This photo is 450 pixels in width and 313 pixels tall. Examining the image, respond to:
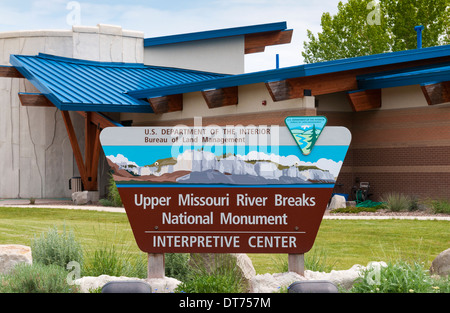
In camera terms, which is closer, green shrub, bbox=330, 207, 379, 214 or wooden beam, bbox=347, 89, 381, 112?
green shrub, bbox=330, 207, 379, 214

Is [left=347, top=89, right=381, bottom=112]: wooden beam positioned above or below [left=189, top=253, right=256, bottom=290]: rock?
above

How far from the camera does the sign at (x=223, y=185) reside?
6.43 meters

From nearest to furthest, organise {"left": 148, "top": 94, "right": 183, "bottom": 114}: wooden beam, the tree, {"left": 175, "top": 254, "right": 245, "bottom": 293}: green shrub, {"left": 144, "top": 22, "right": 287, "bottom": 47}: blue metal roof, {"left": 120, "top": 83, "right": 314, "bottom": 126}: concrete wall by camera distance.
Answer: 1. {"left": 175, "top": 254, "right": 245, "bottom": 293}: green shrub
2. {"left": 120, "top": 83, "right": 314, "bottom": 126}: concrete wall
3. {"left": 148, "top": 94, "right": 183, "bottom": 114}: wooden beam
4. {"left": 144, "top": 22, "right": 287, "bottom": 47}: blue metal roof
5. the tree

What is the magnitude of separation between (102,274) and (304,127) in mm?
2845

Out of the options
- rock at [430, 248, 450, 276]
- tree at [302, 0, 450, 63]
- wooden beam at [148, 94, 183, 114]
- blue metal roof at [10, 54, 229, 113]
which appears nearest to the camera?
rock at [430, 248, 450, 276]

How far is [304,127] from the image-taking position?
645 centimetres

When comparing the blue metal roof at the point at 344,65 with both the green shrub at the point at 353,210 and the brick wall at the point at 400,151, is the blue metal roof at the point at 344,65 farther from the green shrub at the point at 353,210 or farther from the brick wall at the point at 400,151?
the green shrub at the point at 353,210

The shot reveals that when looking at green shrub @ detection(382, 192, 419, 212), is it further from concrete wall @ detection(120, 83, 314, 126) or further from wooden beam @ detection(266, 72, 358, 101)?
wooden beam @ detection(266, 72, 358, 101)

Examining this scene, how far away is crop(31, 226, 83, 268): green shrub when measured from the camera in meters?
7.98

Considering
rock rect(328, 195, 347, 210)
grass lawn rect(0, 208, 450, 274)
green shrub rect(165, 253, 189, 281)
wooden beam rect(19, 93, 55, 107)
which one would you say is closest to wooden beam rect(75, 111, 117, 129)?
wooden beam rect(19, 93, 55, 107)

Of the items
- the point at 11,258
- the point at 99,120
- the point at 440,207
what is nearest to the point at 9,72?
the point at 99,120

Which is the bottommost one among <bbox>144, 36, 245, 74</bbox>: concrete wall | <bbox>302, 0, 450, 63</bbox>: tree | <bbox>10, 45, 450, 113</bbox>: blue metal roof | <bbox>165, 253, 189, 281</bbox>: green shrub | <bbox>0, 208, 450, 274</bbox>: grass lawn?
<bbox>0, 208, 450, 274</bbox>: grass lawn

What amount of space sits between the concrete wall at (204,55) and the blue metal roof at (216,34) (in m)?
0.35

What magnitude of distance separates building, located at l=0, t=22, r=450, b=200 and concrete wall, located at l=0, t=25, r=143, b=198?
40mm
